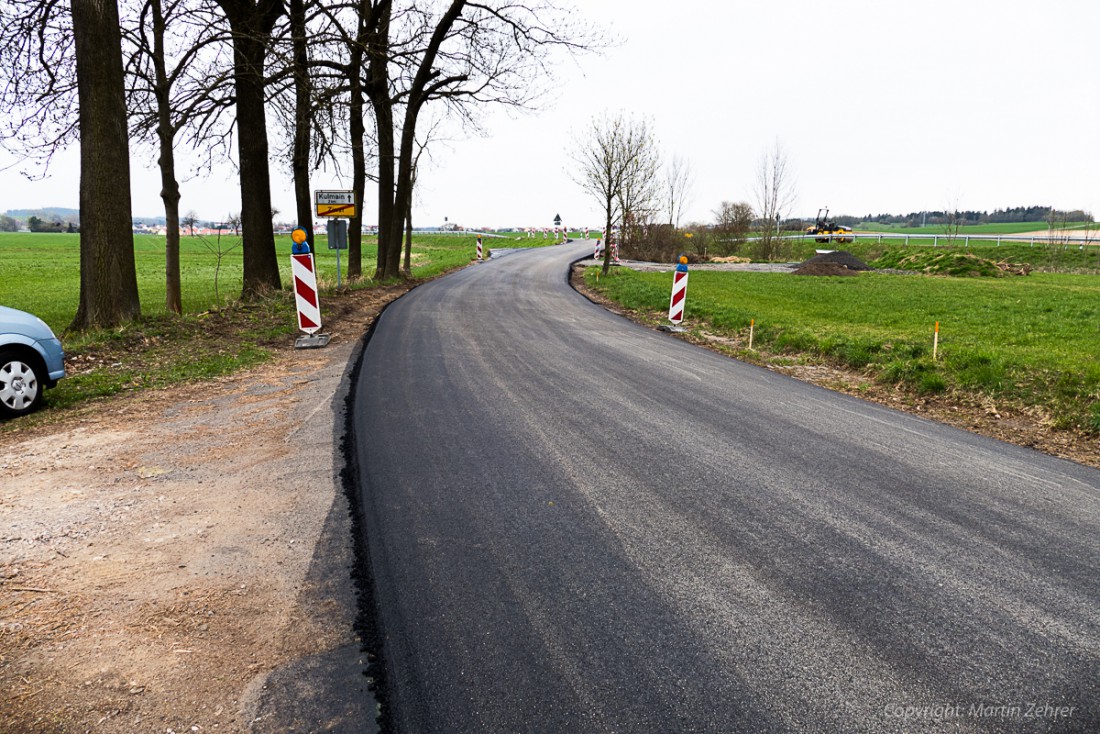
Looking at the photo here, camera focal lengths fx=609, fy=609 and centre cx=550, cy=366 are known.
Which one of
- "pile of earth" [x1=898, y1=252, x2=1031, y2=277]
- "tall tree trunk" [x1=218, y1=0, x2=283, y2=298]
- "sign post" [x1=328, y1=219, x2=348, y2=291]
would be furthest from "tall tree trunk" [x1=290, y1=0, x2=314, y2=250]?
"pile of earth" [x1=898, y1=252, x2=1031, y2=277]

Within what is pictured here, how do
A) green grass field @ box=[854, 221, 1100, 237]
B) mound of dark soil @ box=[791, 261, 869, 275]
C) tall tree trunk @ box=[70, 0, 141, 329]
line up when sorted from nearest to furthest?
tall tree trunk @ box=[70, 0, 141, 329]
mound of dark soil @ box=[791, 261, 869, 275]
green grass field @ box=[854, 221, 1100, 237]

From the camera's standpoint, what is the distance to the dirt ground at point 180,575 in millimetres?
2174

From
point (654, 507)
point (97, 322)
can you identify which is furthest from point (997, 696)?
point (97, 322)

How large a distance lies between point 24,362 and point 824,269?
99.4 ft

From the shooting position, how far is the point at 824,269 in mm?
29500

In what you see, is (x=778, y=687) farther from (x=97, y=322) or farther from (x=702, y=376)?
(x=97, y=322)

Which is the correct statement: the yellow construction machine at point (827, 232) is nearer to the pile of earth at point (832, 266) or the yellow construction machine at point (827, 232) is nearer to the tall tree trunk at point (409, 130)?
the pile of earth at point (832, 266)

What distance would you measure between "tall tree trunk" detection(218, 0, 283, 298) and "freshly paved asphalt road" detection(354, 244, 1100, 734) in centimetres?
1091

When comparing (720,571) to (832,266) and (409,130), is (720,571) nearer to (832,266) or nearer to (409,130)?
(409,130)

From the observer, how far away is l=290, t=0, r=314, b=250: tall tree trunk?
12258mm

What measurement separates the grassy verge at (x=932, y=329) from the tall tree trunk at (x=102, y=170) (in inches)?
418

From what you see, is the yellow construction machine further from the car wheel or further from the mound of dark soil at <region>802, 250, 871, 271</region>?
the car wheel

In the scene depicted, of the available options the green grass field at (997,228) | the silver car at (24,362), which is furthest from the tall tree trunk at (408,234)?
the green grass field at (997,228)

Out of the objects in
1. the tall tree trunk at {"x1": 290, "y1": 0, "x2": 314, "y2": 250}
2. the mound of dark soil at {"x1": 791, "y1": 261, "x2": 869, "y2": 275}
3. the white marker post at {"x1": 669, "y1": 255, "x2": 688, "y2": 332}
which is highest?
the tall tree trunk at {"x1": 290, "y1": 0, "x2": 314, "y2": 250}
